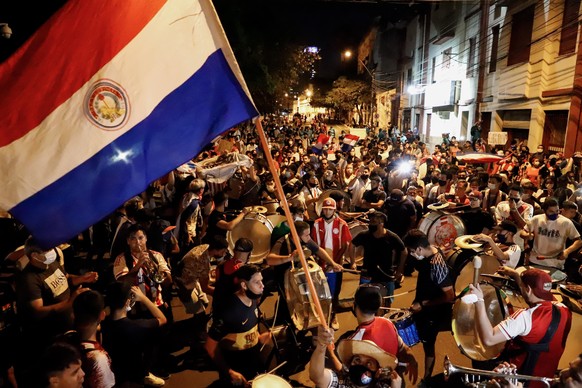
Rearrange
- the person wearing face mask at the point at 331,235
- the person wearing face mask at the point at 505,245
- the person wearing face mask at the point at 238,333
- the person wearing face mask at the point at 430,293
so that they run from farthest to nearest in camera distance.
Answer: the person wearing face mask at the point at 331,235
the person wearing face mask at the point at 505,245
the person wearing face mask at the point at 430,293
the person wearing face mask at the point at 238,333

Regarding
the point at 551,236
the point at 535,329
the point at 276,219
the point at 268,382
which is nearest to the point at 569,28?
the point at 551,236

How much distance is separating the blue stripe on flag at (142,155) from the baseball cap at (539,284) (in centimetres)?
275

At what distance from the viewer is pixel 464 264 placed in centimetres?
655

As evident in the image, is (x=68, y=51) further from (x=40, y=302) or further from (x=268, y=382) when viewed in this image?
(x=40, y=302)

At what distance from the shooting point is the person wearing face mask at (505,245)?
5.67m

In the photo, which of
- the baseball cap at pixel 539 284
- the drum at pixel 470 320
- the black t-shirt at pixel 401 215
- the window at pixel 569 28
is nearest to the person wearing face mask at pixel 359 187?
the black t-shirt at pixel 401 215

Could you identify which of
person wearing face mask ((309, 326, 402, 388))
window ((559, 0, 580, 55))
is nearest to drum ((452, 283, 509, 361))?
person wearing face mask ((309, 326, 402, 388))

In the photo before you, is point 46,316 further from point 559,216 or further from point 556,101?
point 556,101

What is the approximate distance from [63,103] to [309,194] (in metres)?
7.84

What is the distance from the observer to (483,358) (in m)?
4.35

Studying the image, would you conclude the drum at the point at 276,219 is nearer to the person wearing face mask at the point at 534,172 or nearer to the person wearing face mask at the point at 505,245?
the person wearing face mask at the point at 505,245

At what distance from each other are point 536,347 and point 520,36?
2307cm

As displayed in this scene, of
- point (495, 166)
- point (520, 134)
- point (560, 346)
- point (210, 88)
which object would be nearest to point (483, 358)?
point (560, 346)

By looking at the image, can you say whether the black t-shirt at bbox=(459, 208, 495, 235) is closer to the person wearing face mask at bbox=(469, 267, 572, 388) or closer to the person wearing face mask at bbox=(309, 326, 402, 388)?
the person wearing face mask at bbox=(469, 267, 572, 388)
